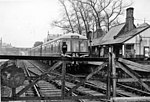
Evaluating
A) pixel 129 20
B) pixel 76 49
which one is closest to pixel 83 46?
pixel 76 49

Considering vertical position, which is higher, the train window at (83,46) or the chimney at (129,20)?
the chimney at (129,20)

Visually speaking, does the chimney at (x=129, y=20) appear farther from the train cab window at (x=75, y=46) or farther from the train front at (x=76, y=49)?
the train cab window at (x=75, y=46)

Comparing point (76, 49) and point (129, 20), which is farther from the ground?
point (129, 20)

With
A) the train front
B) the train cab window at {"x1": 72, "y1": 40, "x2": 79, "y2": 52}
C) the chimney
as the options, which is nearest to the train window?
the train front

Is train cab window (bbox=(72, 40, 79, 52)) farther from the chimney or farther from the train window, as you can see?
the chimney

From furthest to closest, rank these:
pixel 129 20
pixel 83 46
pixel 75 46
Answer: pixel 129 20 < pixel 83 46 < pixel 75 46

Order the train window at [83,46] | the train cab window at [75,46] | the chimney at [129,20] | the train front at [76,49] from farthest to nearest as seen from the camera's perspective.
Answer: the chimney at [129,20] → the train window at [83,46] → the train cab window at [75,46] → the train front at [76,49]

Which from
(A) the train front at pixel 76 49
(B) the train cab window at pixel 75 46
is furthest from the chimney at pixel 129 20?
(B) the train cab window at pixel 75 46

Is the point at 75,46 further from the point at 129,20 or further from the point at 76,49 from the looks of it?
the point at 129,20

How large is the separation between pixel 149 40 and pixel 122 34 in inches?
195

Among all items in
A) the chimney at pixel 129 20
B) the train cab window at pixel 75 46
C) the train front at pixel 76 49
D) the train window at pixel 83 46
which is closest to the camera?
the train front at pixel 76 49

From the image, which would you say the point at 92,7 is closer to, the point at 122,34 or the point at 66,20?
the point at 66,20

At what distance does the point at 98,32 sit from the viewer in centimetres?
4000

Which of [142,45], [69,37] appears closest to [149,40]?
[142,45]
